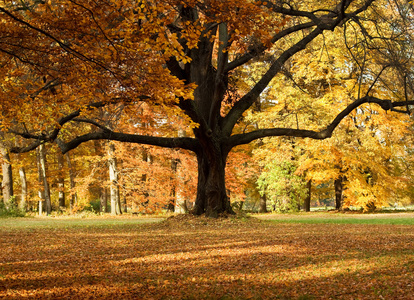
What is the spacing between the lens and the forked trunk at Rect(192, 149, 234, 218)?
13.5 metres

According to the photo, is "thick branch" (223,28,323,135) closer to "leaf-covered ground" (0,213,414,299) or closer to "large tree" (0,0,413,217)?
"large tree" (0,0,413,217)

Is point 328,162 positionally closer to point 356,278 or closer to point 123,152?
point 123,152

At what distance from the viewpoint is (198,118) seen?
12414 millimetres

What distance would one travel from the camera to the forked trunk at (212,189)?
13531 mm

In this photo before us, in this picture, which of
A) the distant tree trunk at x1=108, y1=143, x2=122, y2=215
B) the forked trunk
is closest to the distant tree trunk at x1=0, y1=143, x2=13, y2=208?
the distant tree trunk at x1=108, y1=143, x2=122, y2=215

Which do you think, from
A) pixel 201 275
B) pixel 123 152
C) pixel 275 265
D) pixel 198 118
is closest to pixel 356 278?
pixel 275 265

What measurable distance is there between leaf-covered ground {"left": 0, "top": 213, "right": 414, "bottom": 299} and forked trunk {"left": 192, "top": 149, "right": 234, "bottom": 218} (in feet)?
11.9

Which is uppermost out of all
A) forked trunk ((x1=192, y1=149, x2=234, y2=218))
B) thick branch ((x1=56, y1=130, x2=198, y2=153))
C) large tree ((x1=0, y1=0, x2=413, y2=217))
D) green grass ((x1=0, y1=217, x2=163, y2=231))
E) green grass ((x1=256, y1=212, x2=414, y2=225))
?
large tree ((x1=0, y1=0, x2=413, y2=217))

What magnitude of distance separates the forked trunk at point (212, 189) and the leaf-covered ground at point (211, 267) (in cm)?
362

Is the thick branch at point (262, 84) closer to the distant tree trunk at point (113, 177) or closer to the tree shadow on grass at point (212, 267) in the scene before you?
the tree shadow on grass at point (212, 267)

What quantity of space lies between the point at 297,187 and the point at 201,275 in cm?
1942

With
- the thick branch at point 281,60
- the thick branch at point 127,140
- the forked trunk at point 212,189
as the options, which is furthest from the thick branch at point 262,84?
the thick branch at point 127,140

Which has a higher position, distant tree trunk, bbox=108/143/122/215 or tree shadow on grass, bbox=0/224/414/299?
distant tree trunk, bbox=108/143/122/215

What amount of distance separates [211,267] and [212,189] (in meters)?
7.38
